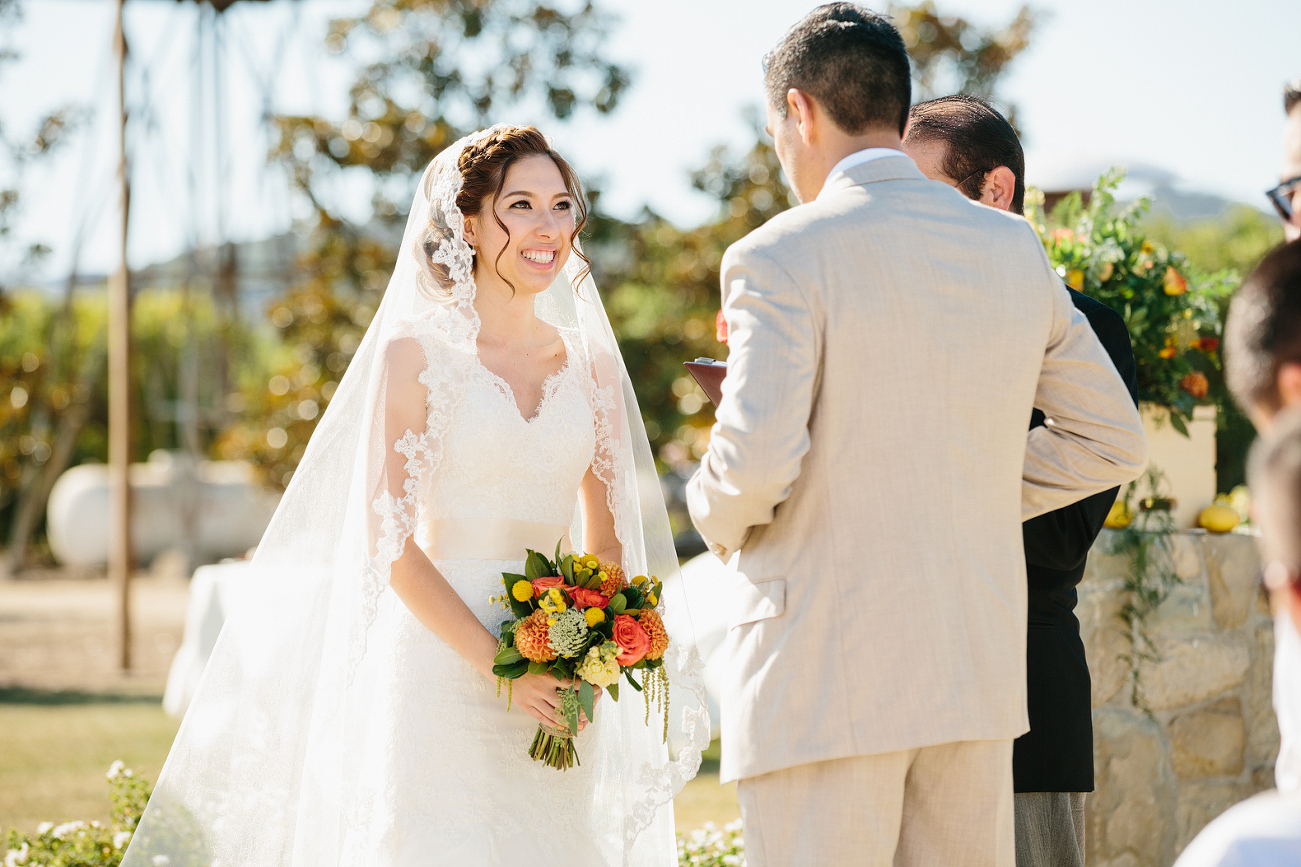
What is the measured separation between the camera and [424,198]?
→ 10.4 ft

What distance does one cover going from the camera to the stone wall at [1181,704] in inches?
165

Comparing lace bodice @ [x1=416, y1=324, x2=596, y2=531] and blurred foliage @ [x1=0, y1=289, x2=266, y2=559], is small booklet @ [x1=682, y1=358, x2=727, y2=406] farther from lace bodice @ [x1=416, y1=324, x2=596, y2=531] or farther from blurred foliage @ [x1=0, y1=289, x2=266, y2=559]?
blurred foliage @ [x1=0, y1=289, x2=266, y2=559]

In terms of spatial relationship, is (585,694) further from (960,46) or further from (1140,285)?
(960,46)

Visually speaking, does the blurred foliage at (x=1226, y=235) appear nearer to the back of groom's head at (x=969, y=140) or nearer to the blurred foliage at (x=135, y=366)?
the blurred foliage at (x=135, y=366)

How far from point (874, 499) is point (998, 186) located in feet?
4.05

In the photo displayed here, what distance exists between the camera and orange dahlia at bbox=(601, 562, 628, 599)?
2.77m

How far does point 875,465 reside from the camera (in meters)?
2.09

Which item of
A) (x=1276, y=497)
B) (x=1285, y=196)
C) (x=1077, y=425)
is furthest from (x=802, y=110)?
(x=1276, y=497)

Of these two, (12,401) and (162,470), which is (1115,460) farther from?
(162,470)

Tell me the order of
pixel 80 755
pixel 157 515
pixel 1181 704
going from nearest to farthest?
pixel 1181 704, pixel 80 755, pixel 157 515

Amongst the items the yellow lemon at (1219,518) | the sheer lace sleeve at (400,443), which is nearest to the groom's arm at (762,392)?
the sheer lace sleeve at (400,443)

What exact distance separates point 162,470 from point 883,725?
20451 mm

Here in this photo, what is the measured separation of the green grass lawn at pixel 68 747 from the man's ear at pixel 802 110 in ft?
13.2

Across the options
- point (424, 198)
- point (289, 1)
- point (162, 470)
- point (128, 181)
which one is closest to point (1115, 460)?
point (424, 198)
